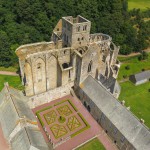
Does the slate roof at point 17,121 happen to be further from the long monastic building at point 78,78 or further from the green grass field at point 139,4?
the green grass field at point 139,4

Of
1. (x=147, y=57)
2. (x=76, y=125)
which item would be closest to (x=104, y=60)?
(x=76, y=125)

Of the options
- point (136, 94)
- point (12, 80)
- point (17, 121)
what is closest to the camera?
point (17, 121)

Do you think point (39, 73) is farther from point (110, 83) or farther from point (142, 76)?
point (142, 76)

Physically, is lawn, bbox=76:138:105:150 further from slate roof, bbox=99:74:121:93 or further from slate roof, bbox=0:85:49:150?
slate roof, bbox=99:74:121:93

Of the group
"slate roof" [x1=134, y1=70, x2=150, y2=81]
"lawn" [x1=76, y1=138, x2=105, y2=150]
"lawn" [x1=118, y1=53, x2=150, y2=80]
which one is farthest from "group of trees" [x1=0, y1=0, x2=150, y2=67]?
"lawn" [x1=76, y1=138, x2=105, y2=150]

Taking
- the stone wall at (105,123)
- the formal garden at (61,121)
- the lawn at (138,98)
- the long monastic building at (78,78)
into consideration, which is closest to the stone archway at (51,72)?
the long monastic building at (78,78)

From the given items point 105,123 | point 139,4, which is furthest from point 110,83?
point 139,4

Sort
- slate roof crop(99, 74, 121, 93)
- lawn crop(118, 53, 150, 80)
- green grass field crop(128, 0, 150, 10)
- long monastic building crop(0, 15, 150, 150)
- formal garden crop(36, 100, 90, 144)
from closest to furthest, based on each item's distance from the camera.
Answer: long monastic building crop(0, 15, 150, 150) → formal garden crop(36, 100, 90, 144) → slate roof crop(99, 74, 121, 93) → lawn crop(118, 53, 150, 80) → green grass field crop(128, 0, 150, 10)
